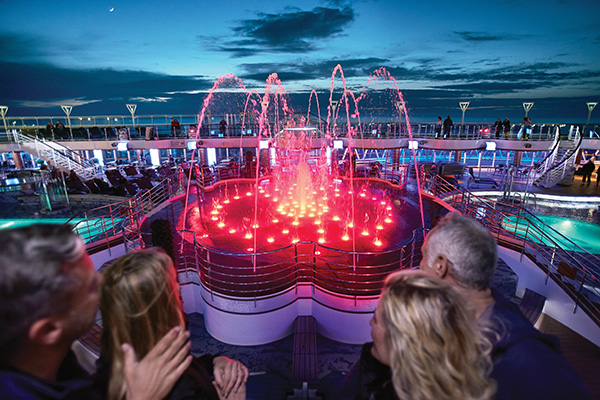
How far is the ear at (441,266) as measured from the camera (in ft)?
6.29

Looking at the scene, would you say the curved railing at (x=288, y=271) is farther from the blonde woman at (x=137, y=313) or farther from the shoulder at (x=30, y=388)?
the shoulder at (x=30, y=388)

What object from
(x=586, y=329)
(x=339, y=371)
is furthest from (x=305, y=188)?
(x=586, y=329)

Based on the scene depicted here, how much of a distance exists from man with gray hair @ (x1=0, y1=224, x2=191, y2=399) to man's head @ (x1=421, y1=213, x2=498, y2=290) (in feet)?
5.53

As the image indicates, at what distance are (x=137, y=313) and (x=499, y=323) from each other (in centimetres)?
176

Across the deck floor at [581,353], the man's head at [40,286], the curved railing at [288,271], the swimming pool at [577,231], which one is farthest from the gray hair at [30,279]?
the swimming pool at [577,231]

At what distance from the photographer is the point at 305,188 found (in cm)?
1567

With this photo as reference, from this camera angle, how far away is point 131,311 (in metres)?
1.33

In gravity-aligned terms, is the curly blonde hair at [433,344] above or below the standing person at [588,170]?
above

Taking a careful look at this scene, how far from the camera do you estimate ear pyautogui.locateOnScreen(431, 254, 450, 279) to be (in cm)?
192

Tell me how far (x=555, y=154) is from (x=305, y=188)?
13.9m

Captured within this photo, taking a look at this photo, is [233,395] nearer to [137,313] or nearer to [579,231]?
[137,313]

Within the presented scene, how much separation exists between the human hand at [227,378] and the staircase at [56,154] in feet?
71.2

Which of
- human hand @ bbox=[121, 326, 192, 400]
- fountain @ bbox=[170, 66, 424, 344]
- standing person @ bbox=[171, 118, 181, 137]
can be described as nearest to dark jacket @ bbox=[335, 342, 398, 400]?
human hand @ bbox=[121, 326, 192, 400]

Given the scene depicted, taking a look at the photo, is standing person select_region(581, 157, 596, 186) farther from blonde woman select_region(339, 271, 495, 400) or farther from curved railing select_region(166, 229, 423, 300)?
blonde woman select_region(339, 271, 495, 400)
